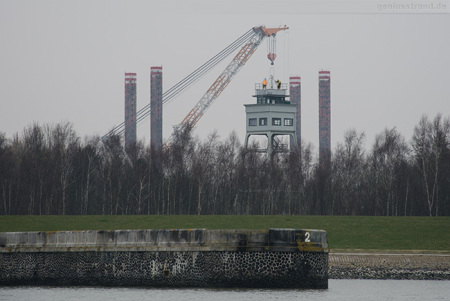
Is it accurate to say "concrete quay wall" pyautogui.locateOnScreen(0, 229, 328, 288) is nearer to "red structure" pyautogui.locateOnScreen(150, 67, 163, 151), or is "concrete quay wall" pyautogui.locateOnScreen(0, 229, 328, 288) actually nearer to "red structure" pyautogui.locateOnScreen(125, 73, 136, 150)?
"red structure" pyautogui.locateOnScreen(150, 67, 163, 151)

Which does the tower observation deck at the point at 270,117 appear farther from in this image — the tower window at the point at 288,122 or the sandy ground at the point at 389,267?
the sandy ground at the point at 389,267

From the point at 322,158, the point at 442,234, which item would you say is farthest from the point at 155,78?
the point at 442,234

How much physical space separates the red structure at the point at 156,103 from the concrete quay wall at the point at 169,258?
400 feet

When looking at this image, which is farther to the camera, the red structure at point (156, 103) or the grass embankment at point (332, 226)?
the red structure at point (156, 103)

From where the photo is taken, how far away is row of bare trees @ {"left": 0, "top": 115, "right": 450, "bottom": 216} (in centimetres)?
10044

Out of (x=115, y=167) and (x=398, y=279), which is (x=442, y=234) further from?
(x=115, y=167)

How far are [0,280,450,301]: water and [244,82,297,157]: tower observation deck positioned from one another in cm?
6433

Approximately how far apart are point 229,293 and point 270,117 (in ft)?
228

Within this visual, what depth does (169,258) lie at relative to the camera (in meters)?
46.1

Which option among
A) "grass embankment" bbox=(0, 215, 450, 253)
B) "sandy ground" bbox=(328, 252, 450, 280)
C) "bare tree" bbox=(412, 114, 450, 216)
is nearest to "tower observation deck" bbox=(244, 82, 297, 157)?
"bare tree" bbox=(412, 114, 450, 216)

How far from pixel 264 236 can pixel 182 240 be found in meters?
3.84

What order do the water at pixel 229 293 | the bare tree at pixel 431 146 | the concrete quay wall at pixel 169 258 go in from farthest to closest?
1. the bare tree at pixel 431 146
2. the concrete quay wall at pixel 169 258
3. the water at pixel 229 293

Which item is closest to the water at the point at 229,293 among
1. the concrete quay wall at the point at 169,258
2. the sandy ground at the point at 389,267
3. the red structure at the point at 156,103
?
the concrete quay wall at the point at 169,258

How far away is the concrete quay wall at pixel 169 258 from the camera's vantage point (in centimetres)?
4478
